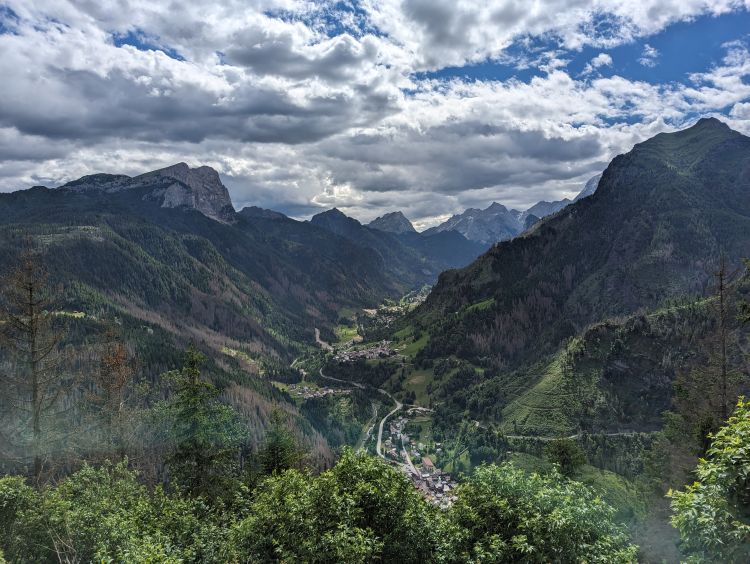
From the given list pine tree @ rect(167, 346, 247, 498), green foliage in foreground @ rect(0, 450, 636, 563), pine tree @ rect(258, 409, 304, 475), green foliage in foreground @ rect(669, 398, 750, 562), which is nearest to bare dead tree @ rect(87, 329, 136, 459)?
pine tree @ rect(167, 346, 247, 498)

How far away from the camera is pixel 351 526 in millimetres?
26984

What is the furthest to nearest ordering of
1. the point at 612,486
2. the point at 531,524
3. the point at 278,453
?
the point at 612,486
the point at 278,453
the point at 531,524

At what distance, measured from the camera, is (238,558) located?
2892 centimetres

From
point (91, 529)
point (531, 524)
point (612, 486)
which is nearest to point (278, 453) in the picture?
point (91, 529)

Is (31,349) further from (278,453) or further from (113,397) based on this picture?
(278,453)

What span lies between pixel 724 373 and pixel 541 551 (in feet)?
153

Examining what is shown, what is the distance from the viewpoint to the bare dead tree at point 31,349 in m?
38.2

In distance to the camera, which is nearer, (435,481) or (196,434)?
Result: (196,434)

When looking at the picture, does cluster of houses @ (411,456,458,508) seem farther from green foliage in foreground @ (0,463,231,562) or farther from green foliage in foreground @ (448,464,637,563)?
green foliage in foreground @ (0,463,231,562)

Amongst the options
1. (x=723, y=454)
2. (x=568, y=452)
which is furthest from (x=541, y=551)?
(x=568, y=452)

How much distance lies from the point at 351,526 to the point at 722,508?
19.0m

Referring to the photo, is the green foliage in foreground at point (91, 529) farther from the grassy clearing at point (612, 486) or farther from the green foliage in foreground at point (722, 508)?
the grassy clearing at point (612, 486)

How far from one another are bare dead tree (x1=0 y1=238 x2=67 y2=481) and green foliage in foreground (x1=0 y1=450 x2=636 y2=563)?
8.67 meters

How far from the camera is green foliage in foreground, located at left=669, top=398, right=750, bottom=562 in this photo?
19.5 metres
